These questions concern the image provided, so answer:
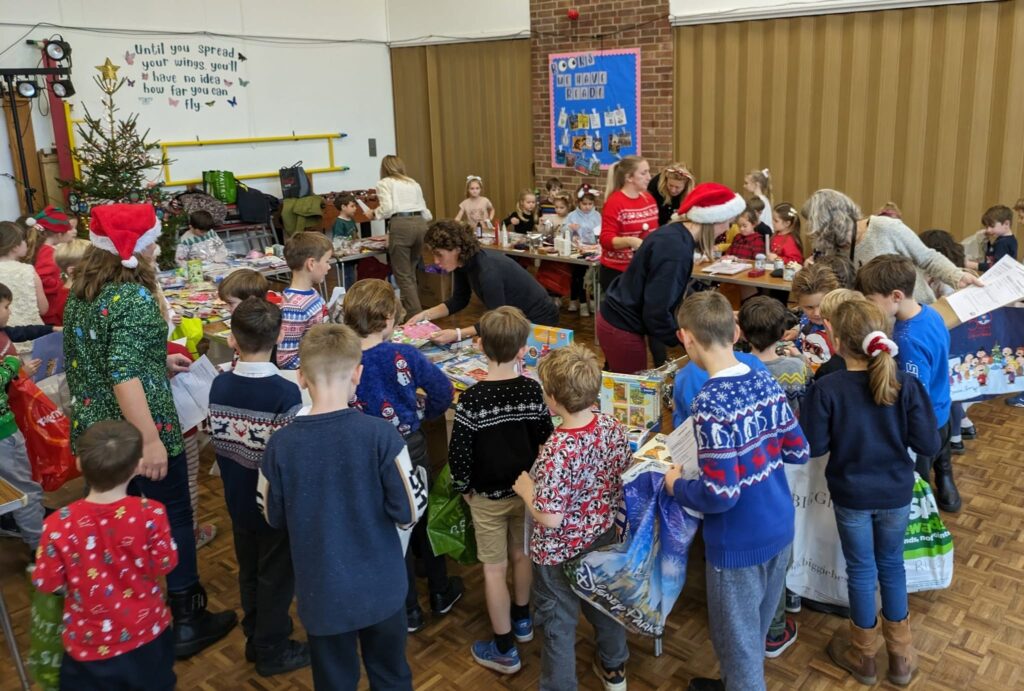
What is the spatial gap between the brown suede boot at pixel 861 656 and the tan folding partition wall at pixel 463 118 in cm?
822

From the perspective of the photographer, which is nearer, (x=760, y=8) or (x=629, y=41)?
(x=760, y=8)

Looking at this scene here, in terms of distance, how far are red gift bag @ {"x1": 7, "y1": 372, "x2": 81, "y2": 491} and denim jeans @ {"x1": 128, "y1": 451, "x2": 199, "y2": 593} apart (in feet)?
2.60

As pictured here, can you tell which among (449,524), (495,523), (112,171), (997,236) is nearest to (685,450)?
(495,523)

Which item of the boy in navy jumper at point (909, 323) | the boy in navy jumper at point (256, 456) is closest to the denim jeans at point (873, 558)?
the boy in navy jumper at point (909, 323)

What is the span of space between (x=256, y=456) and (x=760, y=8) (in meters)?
6.97

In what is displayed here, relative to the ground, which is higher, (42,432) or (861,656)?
(42,432)

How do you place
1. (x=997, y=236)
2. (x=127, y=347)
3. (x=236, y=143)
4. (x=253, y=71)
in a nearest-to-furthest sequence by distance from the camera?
(x=127, y=347) < (x=997, y=236) < (x=236, y=143) < (x=253, y=71)

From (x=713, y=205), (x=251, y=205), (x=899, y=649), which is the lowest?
(x=899, y=649)

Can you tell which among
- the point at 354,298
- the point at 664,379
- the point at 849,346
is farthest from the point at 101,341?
the point at 849,346

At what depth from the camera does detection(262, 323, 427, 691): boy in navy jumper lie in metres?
2.30

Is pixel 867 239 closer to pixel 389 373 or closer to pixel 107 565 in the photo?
pixel 389 373

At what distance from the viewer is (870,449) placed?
2.73m

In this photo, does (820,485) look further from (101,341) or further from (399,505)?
(101,341)

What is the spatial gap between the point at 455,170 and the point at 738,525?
9762mm
